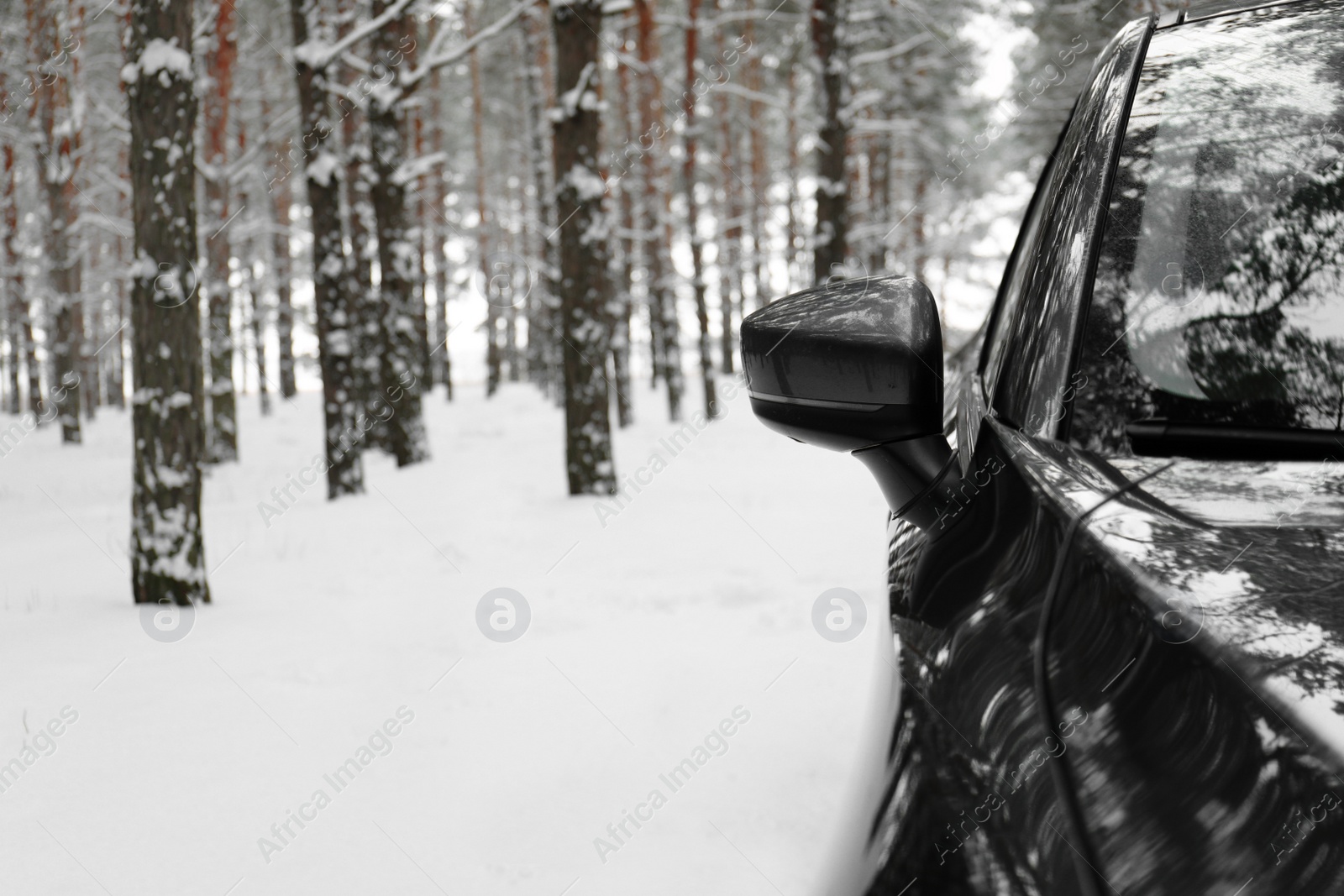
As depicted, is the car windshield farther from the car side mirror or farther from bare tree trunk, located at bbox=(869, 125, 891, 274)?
bare tree trunk, located at bbox=(869, 125, 891, 274)

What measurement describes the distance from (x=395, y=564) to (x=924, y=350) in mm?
6096

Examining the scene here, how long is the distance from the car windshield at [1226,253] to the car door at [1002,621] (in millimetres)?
45

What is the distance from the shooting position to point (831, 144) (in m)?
12.7

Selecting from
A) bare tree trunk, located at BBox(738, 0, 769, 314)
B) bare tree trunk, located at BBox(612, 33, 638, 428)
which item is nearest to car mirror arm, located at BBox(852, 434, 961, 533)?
bare tree trunk, located at BBox(612, 33, 638, 428)

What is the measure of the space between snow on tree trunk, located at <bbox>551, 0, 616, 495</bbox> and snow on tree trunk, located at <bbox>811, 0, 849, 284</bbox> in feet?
14.1

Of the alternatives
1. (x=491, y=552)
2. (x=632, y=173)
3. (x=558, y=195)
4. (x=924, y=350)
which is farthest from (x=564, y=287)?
(x=632, y=173)

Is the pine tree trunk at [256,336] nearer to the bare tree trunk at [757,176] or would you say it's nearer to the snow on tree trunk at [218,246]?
the snow on tree trunk at [218,246]

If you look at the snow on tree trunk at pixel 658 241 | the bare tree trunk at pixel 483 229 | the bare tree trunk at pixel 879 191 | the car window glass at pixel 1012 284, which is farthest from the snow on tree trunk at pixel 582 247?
→ the bare tree trunk at pixel 483 229

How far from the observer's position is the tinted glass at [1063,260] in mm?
1246

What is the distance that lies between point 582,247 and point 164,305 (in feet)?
15.1

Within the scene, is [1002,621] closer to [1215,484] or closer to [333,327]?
[1215,484]

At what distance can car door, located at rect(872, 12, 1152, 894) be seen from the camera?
81 cm

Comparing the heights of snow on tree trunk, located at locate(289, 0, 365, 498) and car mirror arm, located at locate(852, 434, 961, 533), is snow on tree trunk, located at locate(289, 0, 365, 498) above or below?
below

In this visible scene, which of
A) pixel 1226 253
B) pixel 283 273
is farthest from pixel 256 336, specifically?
pixel 1226 253
